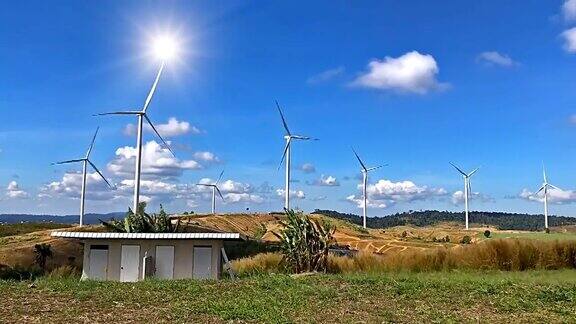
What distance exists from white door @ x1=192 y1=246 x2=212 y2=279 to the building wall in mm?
136

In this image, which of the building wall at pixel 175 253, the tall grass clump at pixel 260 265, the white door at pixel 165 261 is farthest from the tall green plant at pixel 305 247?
the white door at pixel 165 261

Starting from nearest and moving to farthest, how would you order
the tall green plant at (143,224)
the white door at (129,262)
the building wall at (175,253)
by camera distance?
the building wall at (175,253) < the white door at (129,262) < the tall green plant at (143,224)

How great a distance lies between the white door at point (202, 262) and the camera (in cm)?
2577

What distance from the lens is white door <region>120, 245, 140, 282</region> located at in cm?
2622

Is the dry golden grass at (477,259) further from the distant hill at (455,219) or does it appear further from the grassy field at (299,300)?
the distant hill at (455,219)

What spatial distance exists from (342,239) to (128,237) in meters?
37.0

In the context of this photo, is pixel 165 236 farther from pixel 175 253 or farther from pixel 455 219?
pixel 455 219

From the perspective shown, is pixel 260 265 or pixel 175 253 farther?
pixel 260 265

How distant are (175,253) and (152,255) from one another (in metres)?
1.00

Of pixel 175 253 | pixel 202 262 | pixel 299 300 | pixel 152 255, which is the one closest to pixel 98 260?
pixel 152 255

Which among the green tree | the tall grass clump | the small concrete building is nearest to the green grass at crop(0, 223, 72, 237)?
the green tree

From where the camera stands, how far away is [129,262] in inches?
1037

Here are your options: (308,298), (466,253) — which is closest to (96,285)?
(308,298)

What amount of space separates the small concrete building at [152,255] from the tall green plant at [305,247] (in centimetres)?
213
